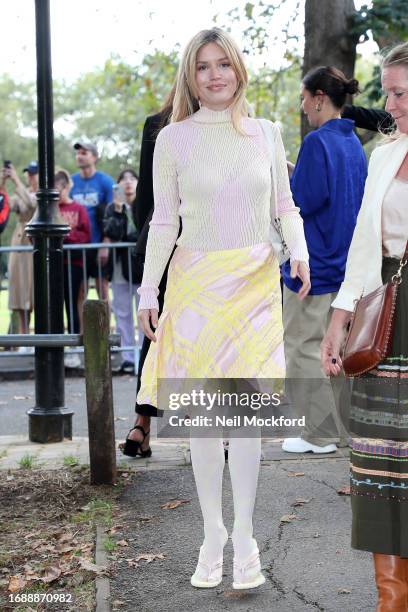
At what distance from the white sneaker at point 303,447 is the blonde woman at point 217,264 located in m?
2.45

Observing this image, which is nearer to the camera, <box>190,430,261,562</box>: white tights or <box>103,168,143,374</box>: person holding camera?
<box>190,430,261,562</box>: white tights

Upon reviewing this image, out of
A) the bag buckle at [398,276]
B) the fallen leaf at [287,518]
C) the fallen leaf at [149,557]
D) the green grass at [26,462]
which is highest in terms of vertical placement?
the bag buckle at [398,276]

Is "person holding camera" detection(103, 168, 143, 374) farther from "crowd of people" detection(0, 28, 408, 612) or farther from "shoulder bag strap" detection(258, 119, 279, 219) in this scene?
"shoulder bag strap" detection(258, 119, 279, 219)

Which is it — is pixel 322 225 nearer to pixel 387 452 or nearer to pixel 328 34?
pixel 387 452

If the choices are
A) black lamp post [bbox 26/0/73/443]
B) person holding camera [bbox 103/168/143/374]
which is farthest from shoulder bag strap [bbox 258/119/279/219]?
person holding camera [bbox 103/168/143/374]

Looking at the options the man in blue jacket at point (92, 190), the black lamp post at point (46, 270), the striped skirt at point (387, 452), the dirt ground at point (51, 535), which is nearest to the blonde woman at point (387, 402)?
the striped skirt at point (387, 452)

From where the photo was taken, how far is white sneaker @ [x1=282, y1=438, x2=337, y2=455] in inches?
265

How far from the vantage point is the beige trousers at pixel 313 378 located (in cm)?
682

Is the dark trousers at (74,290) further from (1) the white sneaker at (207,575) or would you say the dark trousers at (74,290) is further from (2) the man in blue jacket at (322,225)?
(1) the white sneaker at (207,575)

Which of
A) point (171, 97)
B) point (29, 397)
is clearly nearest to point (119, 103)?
point (29, 397)

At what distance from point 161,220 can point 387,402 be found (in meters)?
1.23

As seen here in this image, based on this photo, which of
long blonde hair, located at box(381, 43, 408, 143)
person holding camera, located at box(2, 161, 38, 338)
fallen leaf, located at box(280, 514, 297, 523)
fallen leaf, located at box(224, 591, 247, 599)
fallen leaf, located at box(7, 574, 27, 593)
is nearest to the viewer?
long blonde hair, located at box(381, 43, 408, 143)

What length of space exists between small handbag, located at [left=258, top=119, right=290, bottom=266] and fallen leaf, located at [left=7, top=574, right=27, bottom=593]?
1664 millimetres

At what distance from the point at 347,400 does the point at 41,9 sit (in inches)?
127
